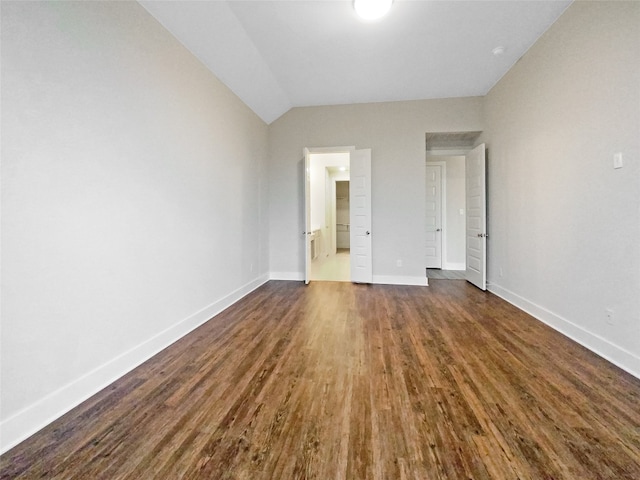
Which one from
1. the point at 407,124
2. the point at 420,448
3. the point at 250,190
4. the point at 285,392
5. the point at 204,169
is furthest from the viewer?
the point at 407,124

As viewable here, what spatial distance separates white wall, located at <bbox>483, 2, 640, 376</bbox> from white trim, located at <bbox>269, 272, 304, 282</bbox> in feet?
10.5

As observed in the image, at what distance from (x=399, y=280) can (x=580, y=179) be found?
110 inches

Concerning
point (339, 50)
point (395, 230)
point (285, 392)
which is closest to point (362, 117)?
point (339, 50)

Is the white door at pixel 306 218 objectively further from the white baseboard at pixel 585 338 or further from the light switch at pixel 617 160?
the light switch at pixel 617 160

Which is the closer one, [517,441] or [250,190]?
[517,441]

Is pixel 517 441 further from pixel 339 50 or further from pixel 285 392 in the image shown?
pixel 339 50

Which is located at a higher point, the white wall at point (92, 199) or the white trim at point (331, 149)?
the white trim at point (331, 149)

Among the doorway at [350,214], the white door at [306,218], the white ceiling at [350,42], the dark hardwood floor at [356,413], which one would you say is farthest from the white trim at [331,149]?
the dark hardwood floor at [356,413]

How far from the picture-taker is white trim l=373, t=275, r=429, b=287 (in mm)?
4633

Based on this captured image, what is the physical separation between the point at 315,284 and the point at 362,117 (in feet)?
9.91

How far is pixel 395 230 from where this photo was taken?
4.72 metres

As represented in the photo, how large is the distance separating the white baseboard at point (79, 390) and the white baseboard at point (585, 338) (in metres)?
3.57

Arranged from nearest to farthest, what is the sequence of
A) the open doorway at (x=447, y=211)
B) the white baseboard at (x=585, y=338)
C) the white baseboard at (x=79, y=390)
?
1. the white baseboard at (x=79, y=390)
2. the white baseboard at (x=585, y=338)
3. the open doorway at (x=447, y=211)

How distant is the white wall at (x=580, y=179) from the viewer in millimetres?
1952
